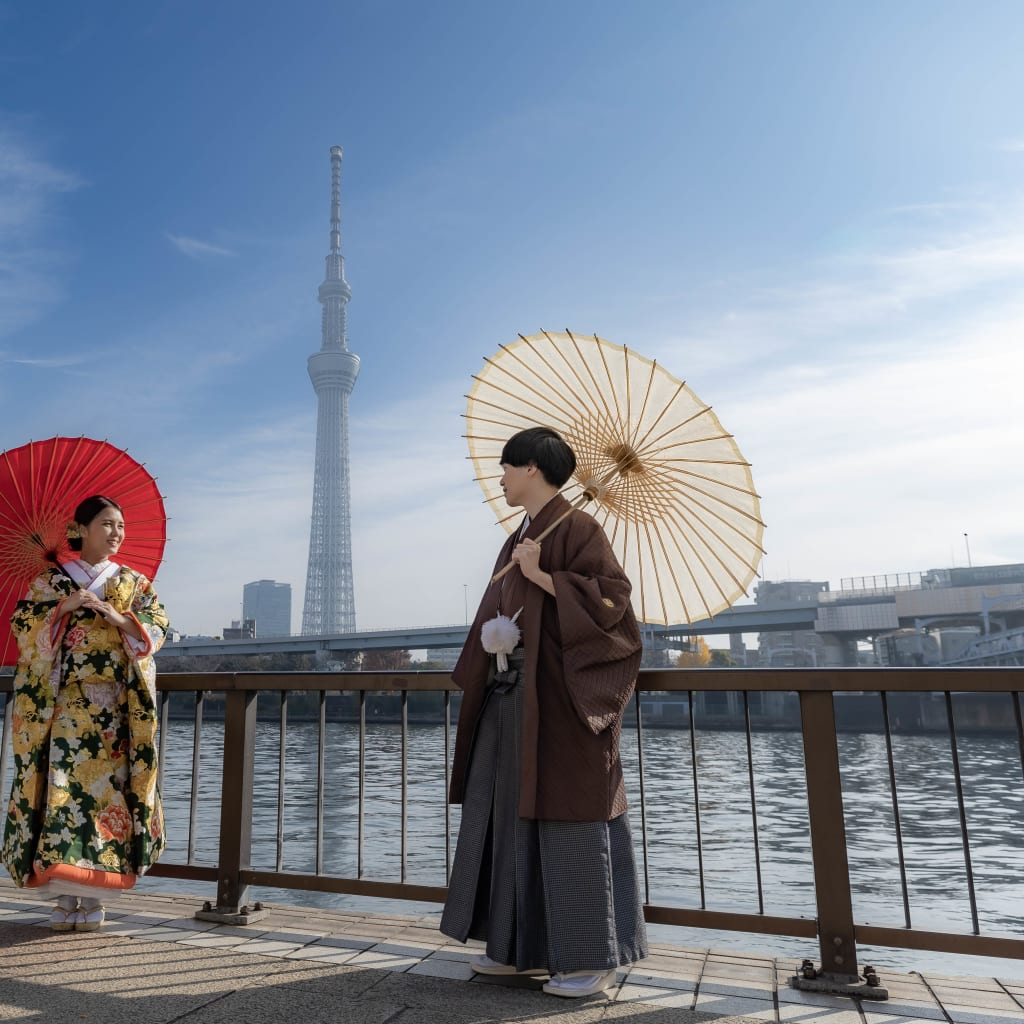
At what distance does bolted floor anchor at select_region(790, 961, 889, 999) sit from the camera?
7.48 feet

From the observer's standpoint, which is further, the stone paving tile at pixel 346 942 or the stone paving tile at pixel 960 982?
the stone paving tile at pixel 346 942

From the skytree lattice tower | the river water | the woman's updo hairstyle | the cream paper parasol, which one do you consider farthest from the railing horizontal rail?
the skytree lattice tower

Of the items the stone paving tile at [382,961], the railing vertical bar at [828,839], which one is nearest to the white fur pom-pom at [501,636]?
the railing vertical bar at [828,839]

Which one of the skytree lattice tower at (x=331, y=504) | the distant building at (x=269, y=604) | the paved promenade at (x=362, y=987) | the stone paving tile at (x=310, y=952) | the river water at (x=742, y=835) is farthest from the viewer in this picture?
the distant building at (x=269, y=604)

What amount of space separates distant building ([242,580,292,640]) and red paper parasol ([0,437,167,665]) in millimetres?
144294

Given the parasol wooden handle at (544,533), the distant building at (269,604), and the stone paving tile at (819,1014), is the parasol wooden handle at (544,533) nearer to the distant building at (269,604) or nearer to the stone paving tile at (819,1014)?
the stone paving tile at (819,1014)

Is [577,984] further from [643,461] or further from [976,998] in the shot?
[643,461]

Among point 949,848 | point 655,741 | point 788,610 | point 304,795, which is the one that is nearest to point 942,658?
point 788,610

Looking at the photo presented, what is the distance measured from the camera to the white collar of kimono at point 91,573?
2887 mm

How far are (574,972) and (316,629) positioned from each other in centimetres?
7876

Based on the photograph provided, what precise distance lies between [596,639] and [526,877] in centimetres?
69

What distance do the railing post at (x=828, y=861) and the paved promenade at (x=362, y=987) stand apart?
0.07 meters

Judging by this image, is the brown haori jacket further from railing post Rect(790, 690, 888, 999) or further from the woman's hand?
the woman's hand

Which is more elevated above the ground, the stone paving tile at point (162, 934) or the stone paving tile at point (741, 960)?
the stone paving tile at point (162, 934)
